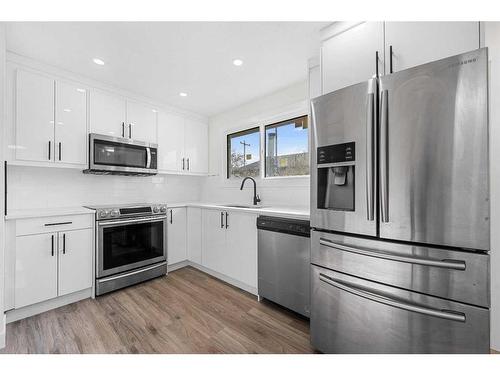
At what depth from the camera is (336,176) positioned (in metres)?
1.42

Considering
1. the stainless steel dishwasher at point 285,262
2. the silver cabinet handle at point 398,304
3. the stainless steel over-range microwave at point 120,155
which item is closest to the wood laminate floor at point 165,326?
A: the stainless steel dishwasher at point 285,262

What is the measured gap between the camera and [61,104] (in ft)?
7.64

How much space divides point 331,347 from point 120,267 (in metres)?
2.25

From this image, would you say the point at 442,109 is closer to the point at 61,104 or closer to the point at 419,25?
the point at 419,25

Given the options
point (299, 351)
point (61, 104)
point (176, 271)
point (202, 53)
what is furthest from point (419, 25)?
point (176, 271)

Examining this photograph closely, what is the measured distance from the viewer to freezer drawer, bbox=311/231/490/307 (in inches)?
39.4

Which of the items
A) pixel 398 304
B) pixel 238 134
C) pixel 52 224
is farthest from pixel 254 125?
pixel 398 304

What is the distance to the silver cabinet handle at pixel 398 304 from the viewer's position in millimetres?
1032

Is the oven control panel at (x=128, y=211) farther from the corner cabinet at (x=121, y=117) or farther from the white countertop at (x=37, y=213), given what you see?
the corner cabinet at (x=121, y=117)

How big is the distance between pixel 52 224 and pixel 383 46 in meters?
3.02

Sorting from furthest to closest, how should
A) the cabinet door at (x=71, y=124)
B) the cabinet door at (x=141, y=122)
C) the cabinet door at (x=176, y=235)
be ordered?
the cabinet door at (x=176, y=235) → the cabinet door at (x=141, y=122) → the cabinet door at (x=71, y=124)

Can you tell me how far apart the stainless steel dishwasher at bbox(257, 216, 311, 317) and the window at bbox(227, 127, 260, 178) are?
4.16 feet

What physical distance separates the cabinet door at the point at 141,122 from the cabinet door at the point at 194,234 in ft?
3.77

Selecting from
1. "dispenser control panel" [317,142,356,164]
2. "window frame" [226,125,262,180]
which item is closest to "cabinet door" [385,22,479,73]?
"dispenser control panel" [317,142,356,164]
